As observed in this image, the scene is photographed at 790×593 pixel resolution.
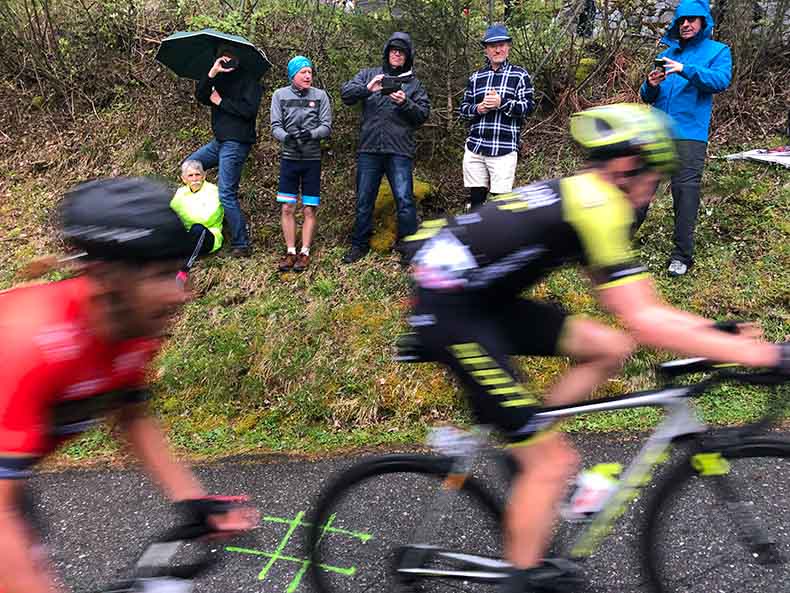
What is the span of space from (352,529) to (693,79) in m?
4.15

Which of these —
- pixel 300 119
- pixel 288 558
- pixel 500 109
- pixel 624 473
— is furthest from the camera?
pixel 300 119

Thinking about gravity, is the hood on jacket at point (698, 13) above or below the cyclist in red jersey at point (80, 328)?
above

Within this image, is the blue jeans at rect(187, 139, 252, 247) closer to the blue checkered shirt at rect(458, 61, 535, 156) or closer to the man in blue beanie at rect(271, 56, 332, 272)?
the man in blue beanie at rect(271, 56, 332, 272)

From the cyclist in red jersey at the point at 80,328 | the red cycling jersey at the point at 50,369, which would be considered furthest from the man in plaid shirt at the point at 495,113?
the red cycling jersey at the point at 50,369

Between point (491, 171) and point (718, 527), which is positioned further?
point (491, 171)

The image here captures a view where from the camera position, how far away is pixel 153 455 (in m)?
2.16

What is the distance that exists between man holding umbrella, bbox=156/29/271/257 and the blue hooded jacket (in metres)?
3.51

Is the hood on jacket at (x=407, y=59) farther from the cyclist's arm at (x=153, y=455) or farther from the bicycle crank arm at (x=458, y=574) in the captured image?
the bicycle crank arm at (x=458, y=574)

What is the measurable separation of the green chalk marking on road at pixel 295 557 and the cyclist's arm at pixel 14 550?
107 centimetres

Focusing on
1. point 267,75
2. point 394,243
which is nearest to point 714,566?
point 394,243

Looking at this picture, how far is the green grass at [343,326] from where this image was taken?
414cm

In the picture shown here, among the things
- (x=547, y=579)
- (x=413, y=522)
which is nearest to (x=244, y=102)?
(x=413, y=522)

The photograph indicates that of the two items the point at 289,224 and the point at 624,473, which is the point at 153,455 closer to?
the point at 624,473

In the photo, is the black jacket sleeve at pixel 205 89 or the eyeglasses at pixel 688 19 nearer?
the eyeglasses at pixel 688 19
